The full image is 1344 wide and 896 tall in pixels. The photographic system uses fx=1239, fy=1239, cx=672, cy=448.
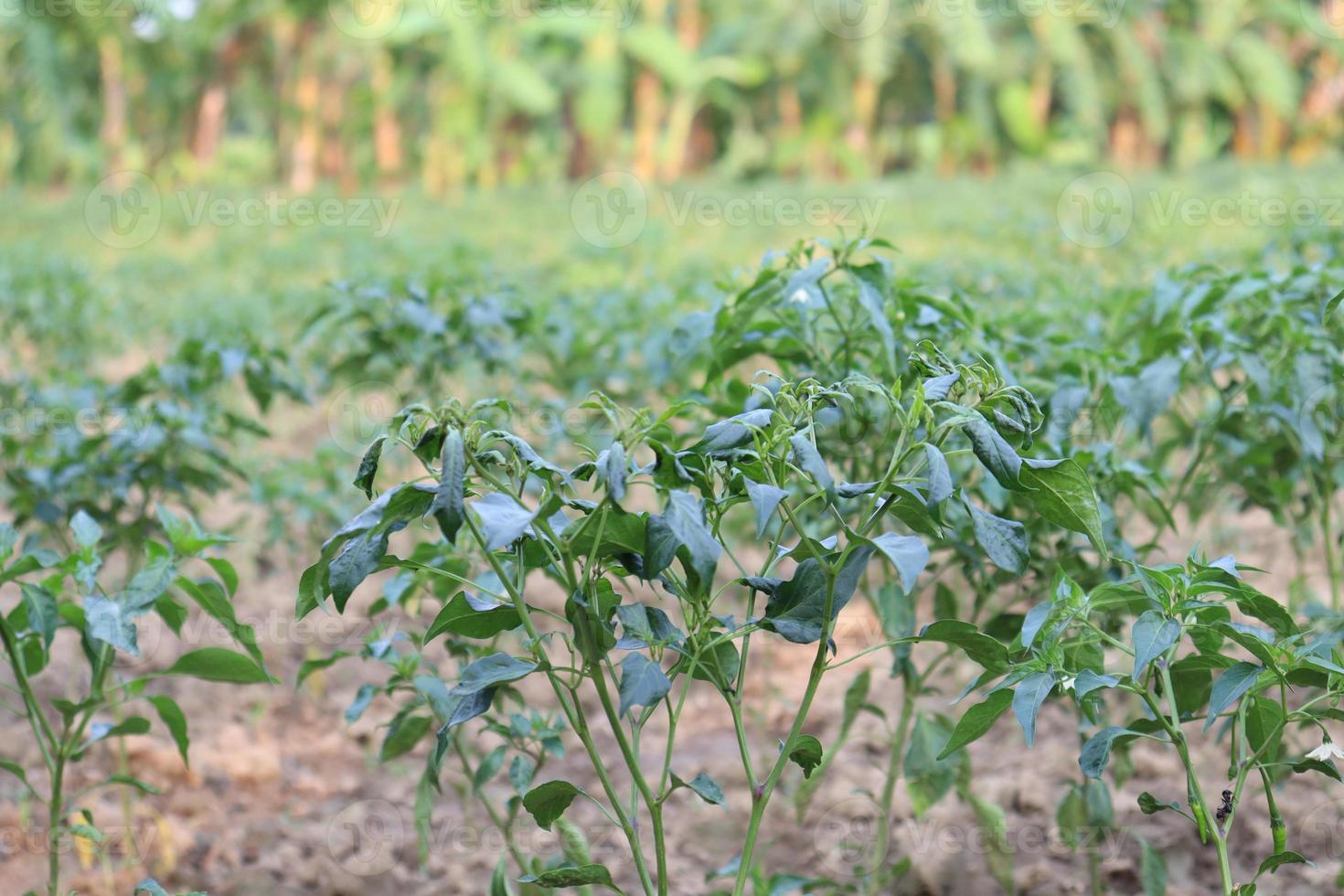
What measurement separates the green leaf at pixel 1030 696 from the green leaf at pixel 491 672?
52cm

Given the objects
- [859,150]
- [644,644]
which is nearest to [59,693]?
[644,644]

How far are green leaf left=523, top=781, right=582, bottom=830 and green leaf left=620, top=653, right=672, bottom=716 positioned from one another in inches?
6.6

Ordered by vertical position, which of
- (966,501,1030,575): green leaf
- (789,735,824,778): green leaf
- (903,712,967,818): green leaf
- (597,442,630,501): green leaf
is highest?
(597,442,630,501): green leaf

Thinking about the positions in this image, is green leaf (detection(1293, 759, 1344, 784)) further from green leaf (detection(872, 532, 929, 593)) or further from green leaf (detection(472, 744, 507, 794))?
green leaf (detection(472, 744, 507, 794))

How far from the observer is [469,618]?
1.42 meters

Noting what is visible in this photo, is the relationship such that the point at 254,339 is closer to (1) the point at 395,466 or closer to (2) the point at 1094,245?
(1) the point at 395,466

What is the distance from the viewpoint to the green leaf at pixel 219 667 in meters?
1.70

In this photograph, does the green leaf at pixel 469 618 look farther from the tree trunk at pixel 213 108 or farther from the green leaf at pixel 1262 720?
the tree trunk at pixel 213 108

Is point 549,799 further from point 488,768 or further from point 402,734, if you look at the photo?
point 402,734

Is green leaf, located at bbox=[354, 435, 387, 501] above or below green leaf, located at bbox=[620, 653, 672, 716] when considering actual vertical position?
above

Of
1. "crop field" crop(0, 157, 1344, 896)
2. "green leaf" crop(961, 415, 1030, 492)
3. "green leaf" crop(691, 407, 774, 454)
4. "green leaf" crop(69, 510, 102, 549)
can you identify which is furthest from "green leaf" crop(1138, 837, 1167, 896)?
"green leaf" crop(69, 510, 102, 549)

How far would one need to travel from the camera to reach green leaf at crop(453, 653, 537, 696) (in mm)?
1375

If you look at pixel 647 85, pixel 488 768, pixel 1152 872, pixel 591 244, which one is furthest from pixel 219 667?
pixel 647 85

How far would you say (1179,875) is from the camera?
2.33m
